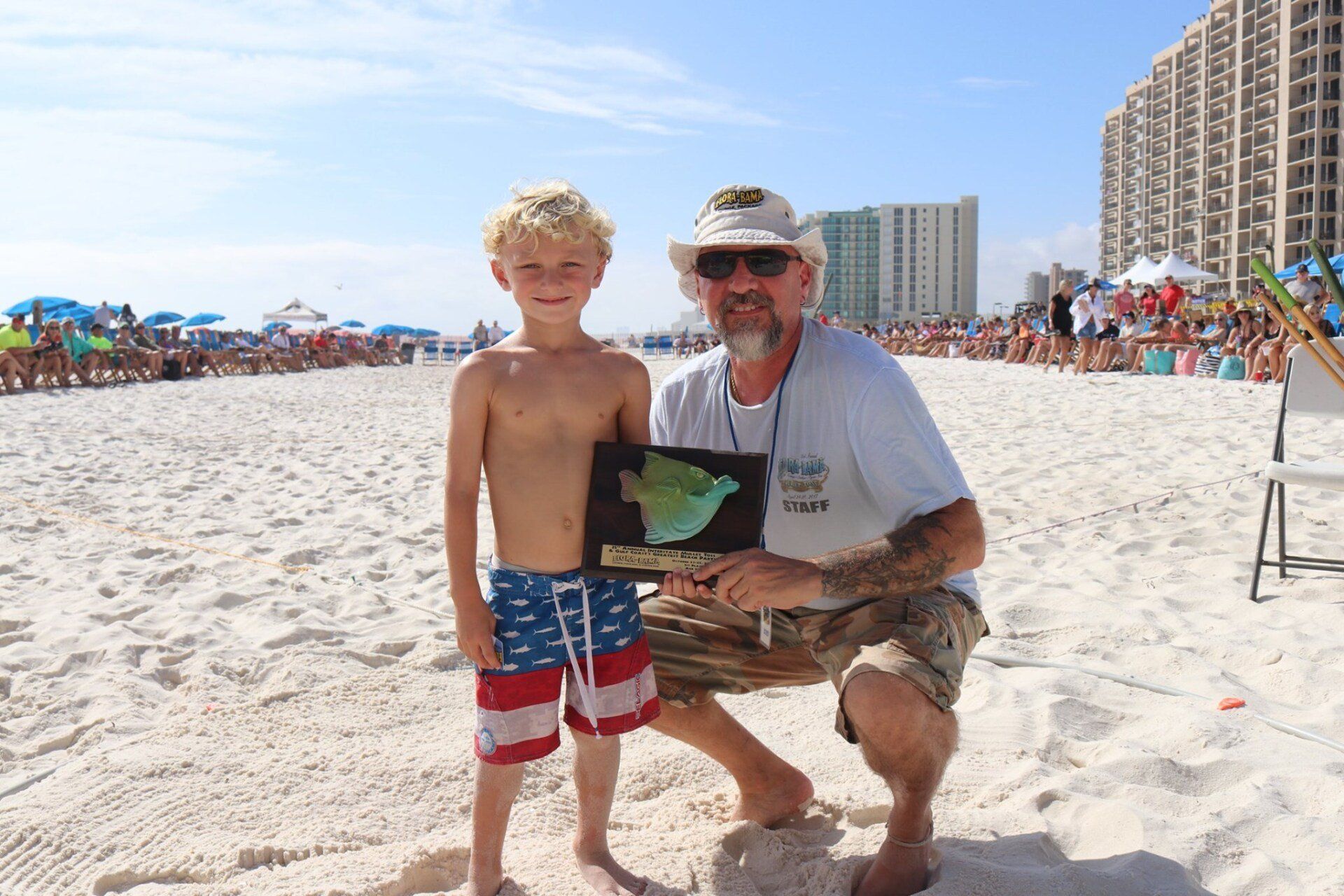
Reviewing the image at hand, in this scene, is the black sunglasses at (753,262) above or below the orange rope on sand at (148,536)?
above

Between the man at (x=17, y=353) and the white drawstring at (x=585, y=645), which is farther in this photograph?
the man at (x=17, y=353)

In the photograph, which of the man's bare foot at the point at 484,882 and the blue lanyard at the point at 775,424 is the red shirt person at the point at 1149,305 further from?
the man's bare foot at the point at 484,882

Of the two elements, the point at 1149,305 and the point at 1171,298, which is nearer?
the point at 1171,298

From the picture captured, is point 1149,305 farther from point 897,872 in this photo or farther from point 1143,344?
point 897,872

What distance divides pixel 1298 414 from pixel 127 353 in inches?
838

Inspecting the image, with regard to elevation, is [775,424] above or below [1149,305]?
below

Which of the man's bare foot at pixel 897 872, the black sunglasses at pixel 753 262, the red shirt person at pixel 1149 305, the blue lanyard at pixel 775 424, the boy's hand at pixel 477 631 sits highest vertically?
the red shirt person at pixel 1149 305

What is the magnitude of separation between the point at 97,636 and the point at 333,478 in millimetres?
3534

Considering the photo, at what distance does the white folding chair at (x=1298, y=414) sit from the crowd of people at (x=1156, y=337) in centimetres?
746

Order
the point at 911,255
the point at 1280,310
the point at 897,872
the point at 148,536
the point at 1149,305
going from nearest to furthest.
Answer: the point at 897,872 < the point at 1280,310 < the point at 148,536 < the point at 1149,305 < the point at 911,255

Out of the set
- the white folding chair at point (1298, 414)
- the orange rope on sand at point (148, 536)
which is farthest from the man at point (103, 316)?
the white folding chair at point (1298, 414)

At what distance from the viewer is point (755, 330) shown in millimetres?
2328

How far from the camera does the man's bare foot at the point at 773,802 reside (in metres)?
2.31

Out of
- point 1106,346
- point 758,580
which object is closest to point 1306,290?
point 1106,346
